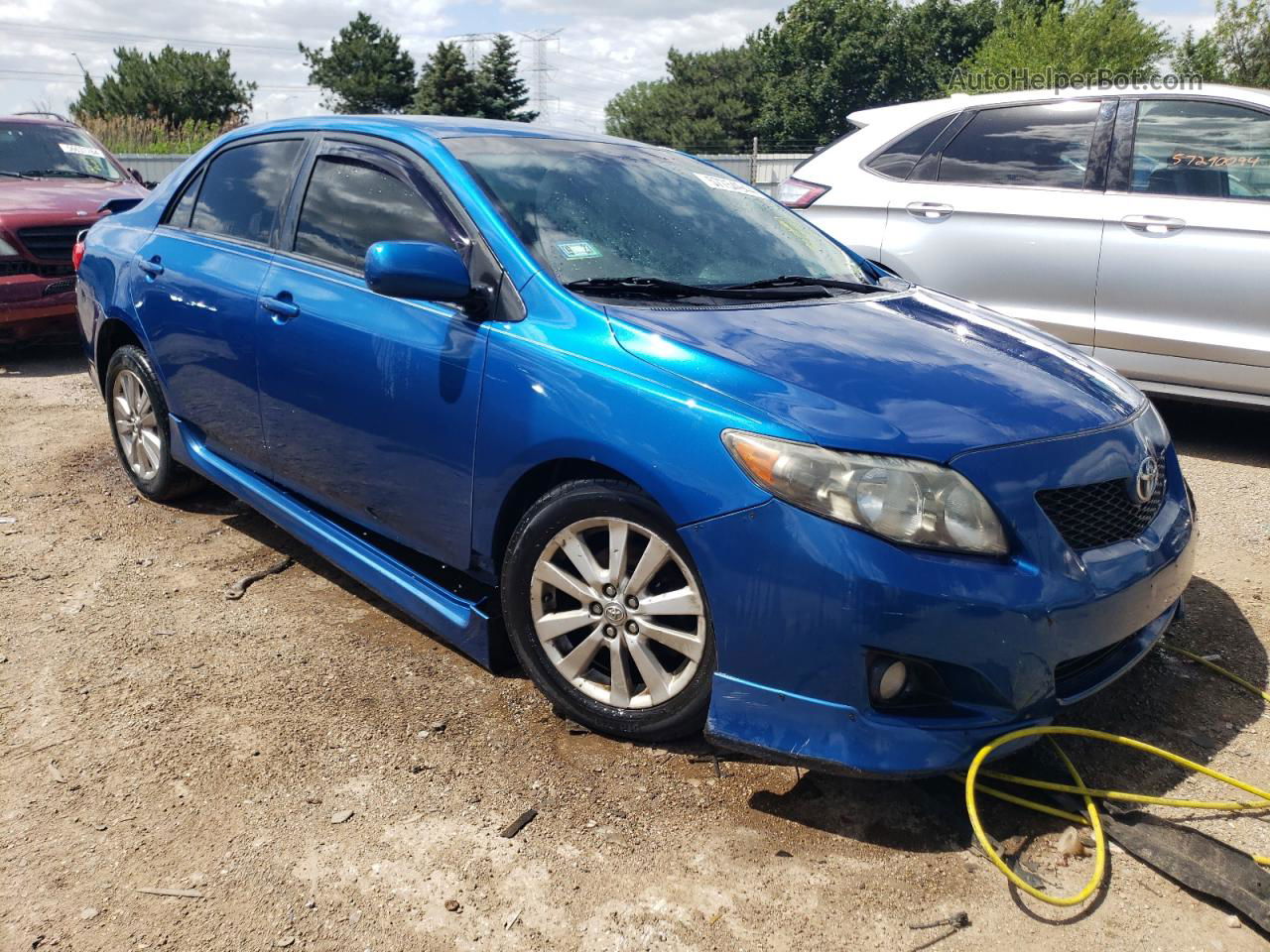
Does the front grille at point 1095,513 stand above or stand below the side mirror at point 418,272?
below

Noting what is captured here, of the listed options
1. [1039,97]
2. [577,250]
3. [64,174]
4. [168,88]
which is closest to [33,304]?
[64,174]

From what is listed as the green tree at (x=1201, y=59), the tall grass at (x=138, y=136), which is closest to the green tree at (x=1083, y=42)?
the green tree at (x=1201, y=59)

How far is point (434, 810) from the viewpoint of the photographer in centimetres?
266

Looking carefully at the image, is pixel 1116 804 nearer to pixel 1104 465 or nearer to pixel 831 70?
pixel 1104 465

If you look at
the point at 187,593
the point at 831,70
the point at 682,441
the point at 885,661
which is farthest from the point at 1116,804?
the point at 831,70

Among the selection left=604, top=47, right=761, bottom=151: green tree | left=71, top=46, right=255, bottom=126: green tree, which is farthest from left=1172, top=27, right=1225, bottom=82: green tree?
left=71, top=46, right=255, bottom=126: green tree

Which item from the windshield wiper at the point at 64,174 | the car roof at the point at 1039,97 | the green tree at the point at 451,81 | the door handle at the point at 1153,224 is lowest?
the door handle at the point at 1153,224

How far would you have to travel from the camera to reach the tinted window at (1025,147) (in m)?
5.85

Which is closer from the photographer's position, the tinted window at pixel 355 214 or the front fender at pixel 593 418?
the front fender at pixel 593 418

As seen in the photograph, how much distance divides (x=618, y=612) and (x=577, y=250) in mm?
1066

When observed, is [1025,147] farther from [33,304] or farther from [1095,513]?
[33,304]

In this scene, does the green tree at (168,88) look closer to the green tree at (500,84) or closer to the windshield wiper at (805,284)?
the green tree at (500,84)

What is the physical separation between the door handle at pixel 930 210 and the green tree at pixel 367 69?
3010 inches

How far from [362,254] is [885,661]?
6.92 ft
